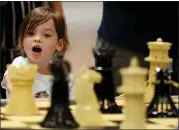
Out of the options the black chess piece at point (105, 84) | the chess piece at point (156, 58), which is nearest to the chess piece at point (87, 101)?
the black chess piece at point (105, 84)

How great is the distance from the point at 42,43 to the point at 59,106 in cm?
72

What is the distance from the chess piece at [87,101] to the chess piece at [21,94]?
15 centimetres

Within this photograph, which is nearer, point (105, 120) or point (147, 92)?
point (105, 120)

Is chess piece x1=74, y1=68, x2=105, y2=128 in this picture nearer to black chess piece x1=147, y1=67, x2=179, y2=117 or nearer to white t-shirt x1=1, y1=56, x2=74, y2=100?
black chess piece x1=147, y1=67, x2=179, y2=117

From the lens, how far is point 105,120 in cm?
197

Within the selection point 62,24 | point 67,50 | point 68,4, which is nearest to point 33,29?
point 62,24

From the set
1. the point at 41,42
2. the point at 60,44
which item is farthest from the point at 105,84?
the point at 60,44

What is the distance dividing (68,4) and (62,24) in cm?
47

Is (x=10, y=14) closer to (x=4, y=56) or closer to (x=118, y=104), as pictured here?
(x=4, y=56)

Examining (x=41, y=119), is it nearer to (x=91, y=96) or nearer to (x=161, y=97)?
(x=91, y=96)

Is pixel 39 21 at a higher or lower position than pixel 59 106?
higher

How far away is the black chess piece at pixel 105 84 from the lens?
2.05 meters

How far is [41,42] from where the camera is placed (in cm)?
260

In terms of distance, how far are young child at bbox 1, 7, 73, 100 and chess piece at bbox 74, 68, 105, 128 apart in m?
0.59
